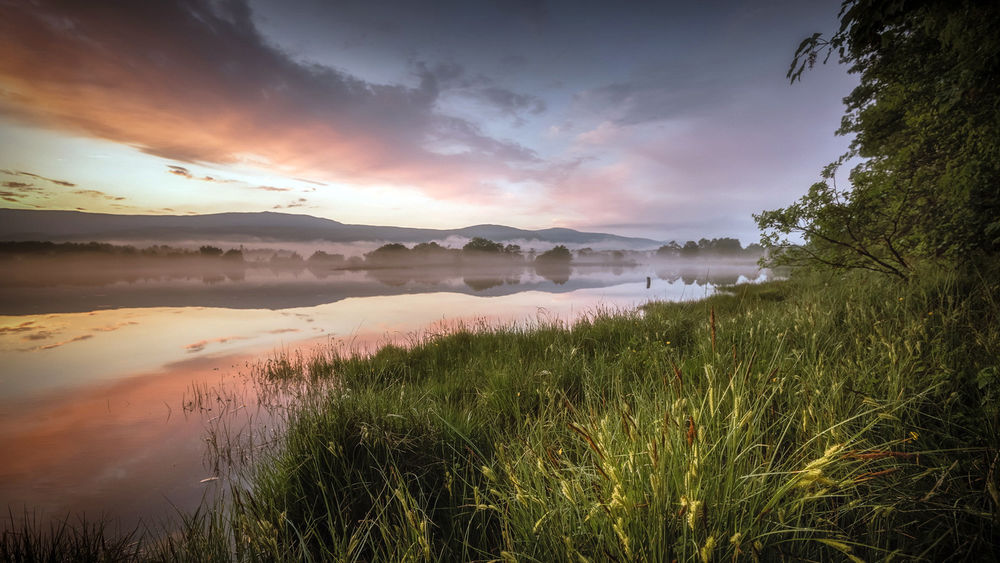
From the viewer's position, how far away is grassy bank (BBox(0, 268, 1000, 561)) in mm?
1521

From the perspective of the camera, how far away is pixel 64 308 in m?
22.8

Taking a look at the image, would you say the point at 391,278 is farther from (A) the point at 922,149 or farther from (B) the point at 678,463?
(B) the point at 678,463

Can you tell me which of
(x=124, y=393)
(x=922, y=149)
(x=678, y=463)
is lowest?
(x=124, y=393)

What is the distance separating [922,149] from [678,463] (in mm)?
10367

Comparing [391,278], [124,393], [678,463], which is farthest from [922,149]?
[391,278]

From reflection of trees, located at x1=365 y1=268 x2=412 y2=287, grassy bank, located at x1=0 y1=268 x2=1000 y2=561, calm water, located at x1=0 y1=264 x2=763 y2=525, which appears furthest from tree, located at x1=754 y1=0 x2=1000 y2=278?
reflection of trees, located at x1=365 y1=268 x2=412 y2=287

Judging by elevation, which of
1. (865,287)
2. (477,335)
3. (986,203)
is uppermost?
(986,203)

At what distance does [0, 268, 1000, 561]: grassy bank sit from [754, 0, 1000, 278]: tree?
4.13 feet

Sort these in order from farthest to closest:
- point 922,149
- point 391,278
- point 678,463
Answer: point 391,278
point 922,149
point 678,463

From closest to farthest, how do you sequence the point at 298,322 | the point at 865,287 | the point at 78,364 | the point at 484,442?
1. the point at 484,442
2. the point at 865,287
3. the point at 78,364
4. the point at 298,322

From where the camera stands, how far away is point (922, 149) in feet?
23.8

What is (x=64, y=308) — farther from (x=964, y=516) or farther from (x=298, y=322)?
(x=964, y=516)

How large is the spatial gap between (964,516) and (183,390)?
1215 centimetres

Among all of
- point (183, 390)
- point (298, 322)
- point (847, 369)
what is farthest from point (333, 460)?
point (298, 322)
